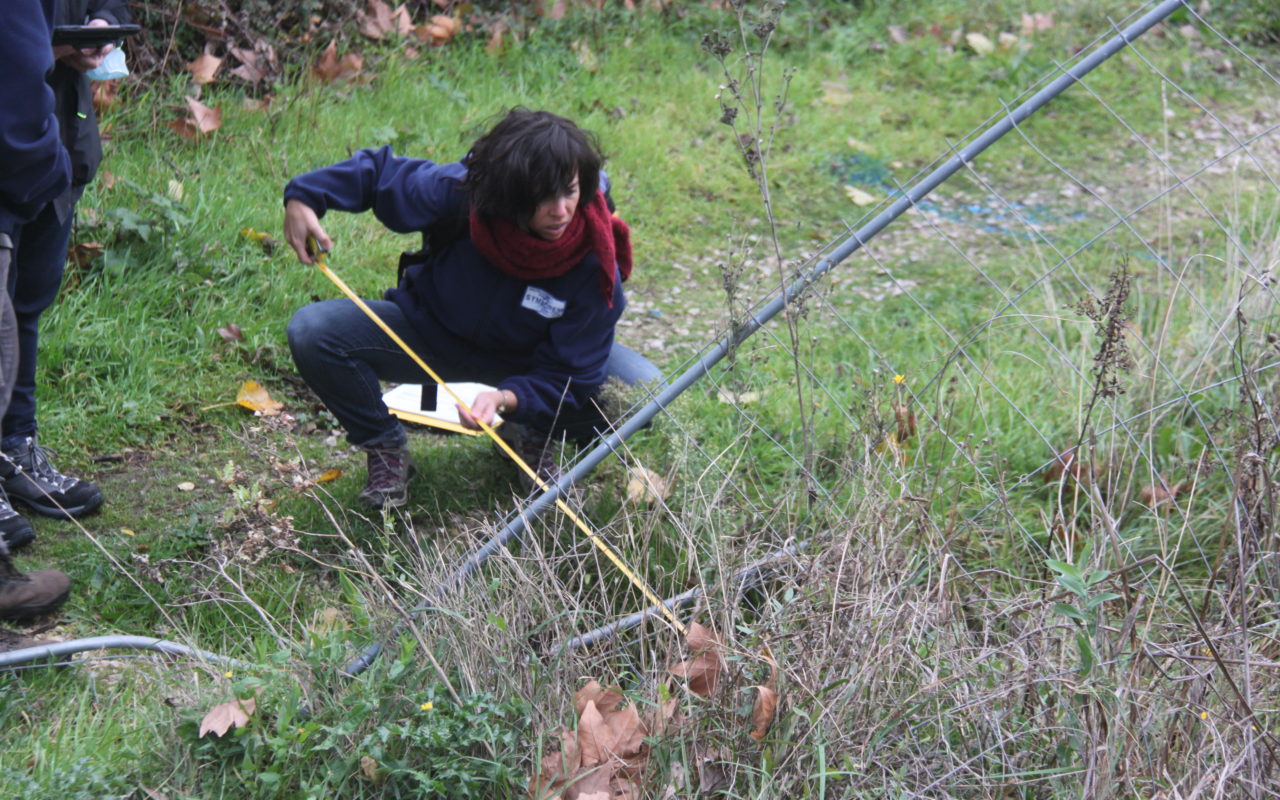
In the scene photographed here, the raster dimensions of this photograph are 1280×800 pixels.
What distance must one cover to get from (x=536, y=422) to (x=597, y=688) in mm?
1094

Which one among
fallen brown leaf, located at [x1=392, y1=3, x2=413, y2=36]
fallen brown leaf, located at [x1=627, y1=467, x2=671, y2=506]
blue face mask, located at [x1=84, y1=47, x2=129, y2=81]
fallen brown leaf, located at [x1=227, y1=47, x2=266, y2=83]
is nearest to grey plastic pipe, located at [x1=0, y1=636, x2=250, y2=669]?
fallen brown leaf, located at [x1=627, y1=467, x2=671, y2=506]

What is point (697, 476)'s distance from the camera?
282 cm

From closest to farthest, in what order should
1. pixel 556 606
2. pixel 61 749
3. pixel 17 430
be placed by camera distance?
1. pixel 61 749
2. pixel 556 606
3. pixel 17 430

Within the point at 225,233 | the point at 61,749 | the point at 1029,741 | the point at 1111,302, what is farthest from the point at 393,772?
the point at 225,233

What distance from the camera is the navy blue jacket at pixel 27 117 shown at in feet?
7.27

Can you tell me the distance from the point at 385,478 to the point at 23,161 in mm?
1241

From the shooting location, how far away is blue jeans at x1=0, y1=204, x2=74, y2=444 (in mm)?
2900

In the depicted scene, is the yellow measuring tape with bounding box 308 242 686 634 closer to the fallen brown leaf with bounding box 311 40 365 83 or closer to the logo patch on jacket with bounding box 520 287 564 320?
the logo patch on jacket with bounding box 520 287 564 320

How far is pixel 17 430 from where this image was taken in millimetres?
3113

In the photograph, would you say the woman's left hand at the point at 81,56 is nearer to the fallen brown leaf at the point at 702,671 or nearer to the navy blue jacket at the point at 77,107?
the navy blue jacket at the point at 77,107

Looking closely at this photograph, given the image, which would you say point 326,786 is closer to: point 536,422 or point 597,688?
point 597,688

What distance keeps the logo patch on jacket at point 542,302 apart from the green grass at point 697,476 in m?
0.46

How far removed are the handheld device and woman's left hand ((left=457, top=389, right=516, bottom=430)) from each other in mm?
1172

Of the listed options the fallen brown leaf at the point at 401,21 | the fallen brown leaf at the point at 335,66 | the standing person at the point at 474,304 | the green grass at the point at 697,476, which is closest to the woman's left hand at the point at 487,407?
the standing person at the point at 474,304
